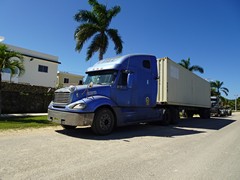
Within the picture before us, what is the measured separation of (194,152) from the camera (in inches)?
240

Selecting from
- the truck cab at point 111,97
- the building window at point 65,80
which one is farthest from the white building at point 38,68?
the truck cab at point 111,97

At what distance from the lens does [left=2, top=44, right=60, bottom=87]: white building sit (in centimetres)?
2604

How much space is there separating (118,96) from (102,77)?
3.70 feet

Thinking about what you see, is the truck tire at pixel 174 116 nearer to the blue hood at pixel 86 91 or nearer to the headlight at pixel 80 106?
the blue hood at pixel 86 91

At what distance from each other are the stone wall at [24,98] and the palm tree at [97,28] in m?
5.73

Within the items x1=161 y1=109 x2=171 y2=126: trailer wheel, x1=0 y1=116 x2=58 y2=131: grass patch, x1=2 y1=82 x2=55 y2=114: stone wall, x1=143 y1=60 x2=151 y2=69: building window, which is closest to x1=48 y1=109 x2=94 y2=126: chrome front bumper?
x1=0 y1=116 x2=58 y2=131: grass patch

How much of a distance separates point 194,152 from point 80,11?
18.9 m

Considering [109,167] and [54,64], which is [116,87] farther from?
[54,64]

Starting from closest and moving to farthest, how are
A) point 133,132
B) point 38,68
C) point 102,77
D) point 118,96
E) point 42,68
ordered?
point 118,96 → point 102,77 → point 133,132 → point 38,68 → point 42,68

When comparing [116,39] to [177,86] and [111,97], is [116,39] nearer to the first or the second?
[177,86]

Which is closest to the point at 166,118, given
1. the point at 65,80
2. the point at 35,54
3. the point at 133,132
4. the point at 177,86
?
the point at 177,86

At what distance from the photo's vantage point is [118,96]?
8781mm

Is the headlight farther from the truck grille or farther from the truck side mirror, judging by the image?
the truck side mirror

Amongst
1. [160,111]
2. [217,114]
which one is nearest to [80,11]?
[160,111]
